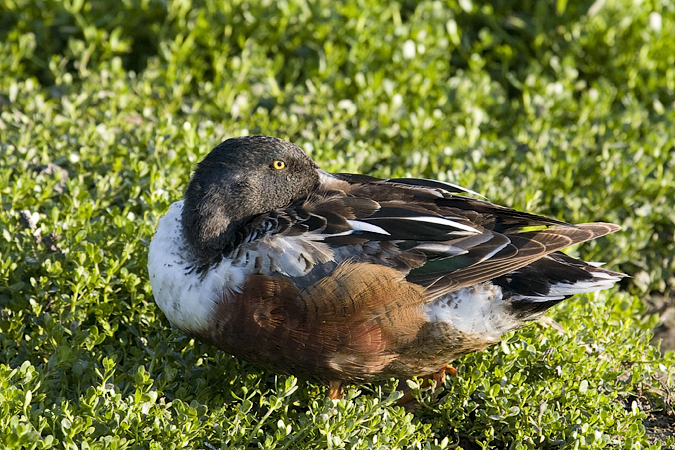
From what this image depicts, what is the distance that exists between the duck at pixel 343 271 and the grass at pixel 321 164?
0.78 ft

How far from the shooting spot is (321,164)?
495 cm

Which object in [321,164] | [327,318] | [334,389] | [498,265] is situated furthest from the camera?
[321,164]

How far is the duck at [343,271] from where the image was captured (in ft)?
10.7

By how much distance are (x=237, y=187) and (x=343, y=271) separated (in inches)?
28.1

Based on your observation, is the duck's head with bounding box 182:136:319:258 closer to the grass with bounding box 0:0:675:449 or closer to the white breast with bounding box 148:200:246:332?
the white breast with bounding box 148:200:246:332

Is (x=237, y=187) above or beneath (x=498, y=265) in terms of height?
above

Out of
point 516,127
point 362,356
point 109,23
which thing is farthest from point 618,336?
point 109,23

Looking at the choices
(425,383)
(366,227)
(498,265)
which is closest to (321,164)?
(366,227)

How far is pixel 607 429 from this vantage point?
346cm

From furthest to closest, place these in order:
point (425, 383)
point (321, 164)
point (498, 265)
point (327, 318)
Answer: point (321, 164) → point (425, 383) → point (498, 265) → point (327, 318)

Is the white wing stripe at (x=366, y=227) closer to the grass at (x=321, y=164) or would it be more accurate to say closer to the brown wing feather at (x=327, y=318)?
the brown wing feather at (x=327, y=318)

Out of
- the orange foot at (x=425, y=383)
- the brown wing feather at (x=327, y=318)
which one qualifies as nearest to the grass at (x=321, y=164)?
the orange foot at (x=425, y=383)

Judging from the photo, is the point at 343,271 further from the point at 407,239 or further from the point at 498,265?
the point at 498,265

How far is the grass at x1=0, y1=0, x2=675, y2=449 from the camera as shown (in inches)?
133
